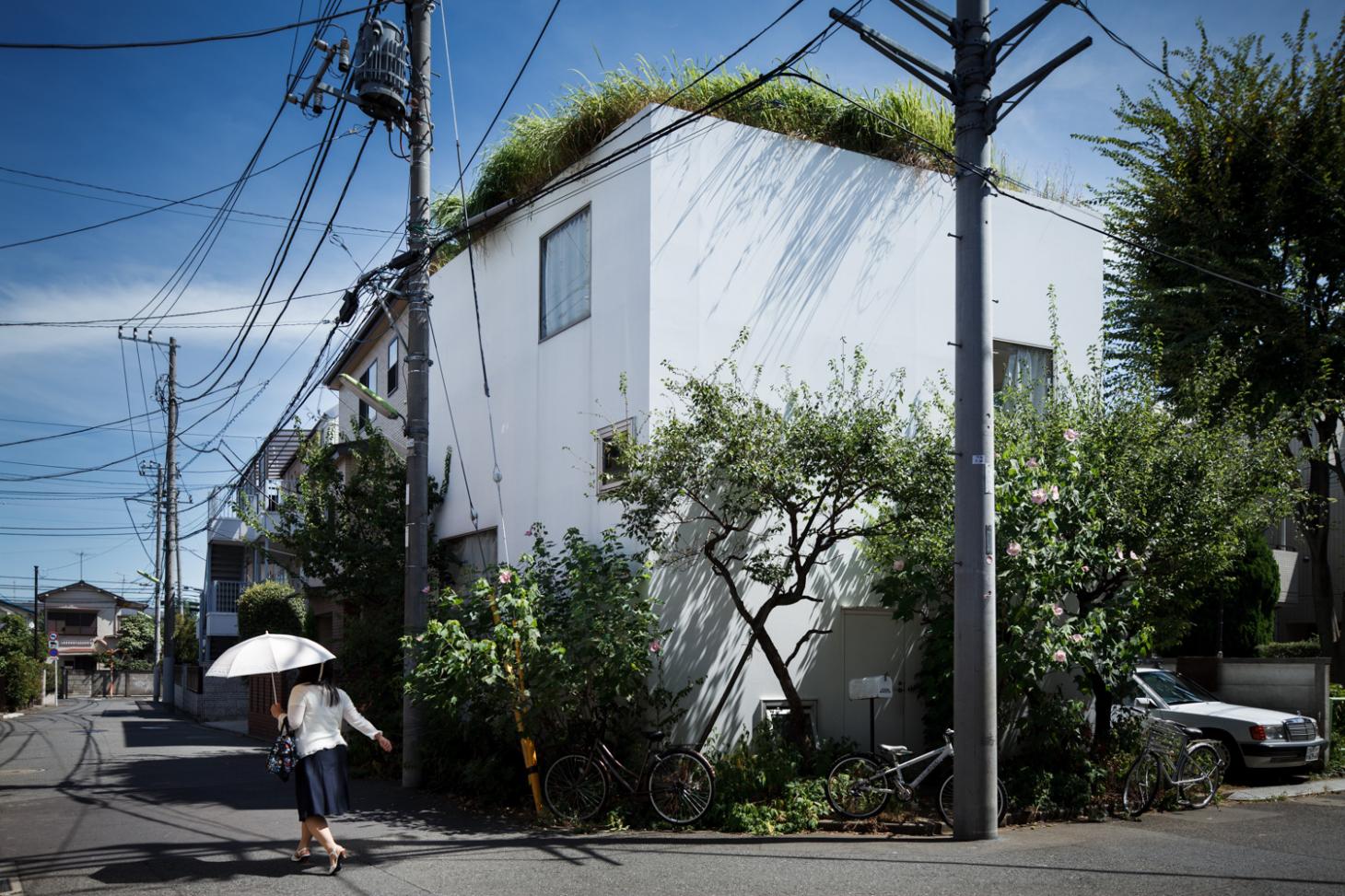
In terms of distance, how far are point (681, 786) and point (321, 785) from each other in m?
3.42

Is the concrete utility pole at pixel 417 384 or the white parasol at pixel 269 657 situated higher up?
the concrete utility pole at pixel 417 384

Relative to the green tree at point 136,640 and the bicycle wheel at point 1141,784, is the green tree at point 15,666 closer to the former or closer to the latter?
the green tree at point 136,640

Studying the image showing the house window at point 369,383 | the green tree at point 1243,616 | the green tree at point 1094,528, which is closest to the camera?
the green tree at point 1094,528

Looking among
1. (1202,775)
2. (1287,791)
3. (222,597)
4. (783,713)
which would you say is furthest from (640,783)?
(222,597)

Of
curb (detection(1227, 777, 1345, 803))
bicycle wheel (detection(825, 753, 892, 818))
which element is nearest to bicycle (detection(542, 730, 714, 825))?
bicycle wheel (detection(825, 753, 892, 818))

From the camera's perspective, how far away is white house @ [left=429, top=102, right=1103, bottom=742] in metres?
12.0

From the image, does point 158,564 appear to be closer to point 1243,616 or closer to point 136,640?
point 136,640

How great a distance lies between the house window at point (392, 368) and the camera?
21016 mm

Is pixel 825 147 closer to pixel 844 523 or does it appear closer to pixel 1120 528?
pixel 844 523

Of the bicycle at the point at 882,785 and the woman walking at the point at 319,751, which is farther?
the bicycle at the point at 882,785

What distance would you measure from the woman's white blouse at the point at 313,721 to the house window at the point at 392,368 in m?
13.2

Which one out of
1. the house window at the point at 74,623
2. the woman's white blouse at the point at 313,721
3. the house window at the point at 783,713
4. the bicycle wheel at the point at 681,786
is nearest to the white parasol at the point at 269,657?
the woman's white blouse at the point at 313,721

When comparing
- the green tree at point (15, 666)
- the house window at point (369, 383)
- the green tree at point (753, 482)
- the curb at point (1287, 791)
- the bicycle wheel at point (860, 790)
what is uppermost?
the house window at point (369, 383)

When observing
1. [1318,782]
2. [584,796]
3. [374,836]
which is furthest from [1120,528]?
[374,836]
